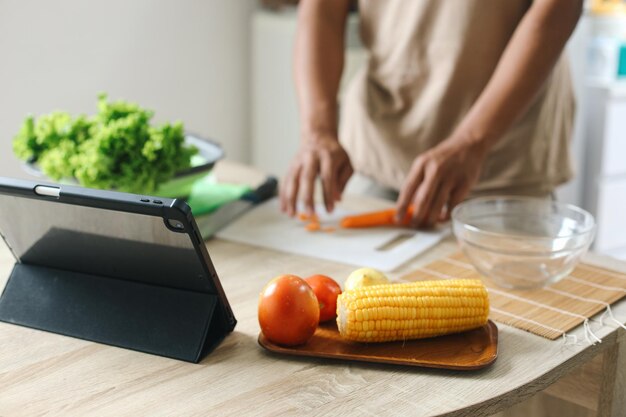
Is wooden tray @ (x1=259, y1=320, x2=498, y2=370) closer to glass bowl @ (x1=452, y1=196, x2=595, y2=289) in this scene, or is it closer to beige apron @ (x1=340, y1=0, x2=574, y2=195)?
glass bowl @ (x1=452, y1=196, x2=595, y2=289)

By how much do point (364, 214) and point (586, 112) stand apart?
2002 millimetres

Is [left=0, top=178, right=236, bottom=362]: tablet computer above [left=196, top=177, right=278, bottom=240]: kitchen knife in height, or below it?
above

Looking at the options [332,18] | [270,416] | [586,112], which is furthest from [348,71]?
[270,416]

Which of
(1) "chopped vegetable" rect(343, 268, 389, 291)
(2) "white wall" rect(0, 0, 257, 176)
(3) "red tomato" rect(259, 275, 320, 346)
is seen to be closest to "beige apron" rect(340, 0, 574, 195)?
(1) "chopped vegetable" rect(343, 268, 389, 291)

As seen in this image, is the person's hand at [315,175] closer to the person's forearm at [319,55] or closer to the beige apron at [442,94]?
the person's forearm at [319,55]

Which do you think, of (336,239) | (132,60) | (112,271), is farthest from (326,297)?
(132,60)

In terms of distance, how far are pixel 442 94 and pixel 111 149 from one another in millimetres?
776

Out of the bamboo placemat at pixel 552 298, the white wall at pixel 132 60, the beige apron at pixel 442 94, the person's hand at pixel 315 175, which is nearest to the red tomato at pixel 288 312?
the bamboo placemat at pixel 552 298

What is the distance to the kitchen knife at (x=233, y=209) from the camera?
1.58m

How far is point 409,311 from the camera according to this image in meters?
1.07

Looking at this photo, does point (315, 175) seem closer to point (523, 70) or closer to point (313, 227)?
point (313, 227)

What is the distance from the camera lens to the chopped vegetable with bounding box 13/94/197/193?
1486 mm

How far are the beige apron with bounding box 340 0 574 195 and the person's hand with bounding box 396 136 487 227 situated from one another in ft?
0.96

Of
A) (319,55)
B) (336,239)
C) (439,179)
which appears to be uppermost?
(319,55)
